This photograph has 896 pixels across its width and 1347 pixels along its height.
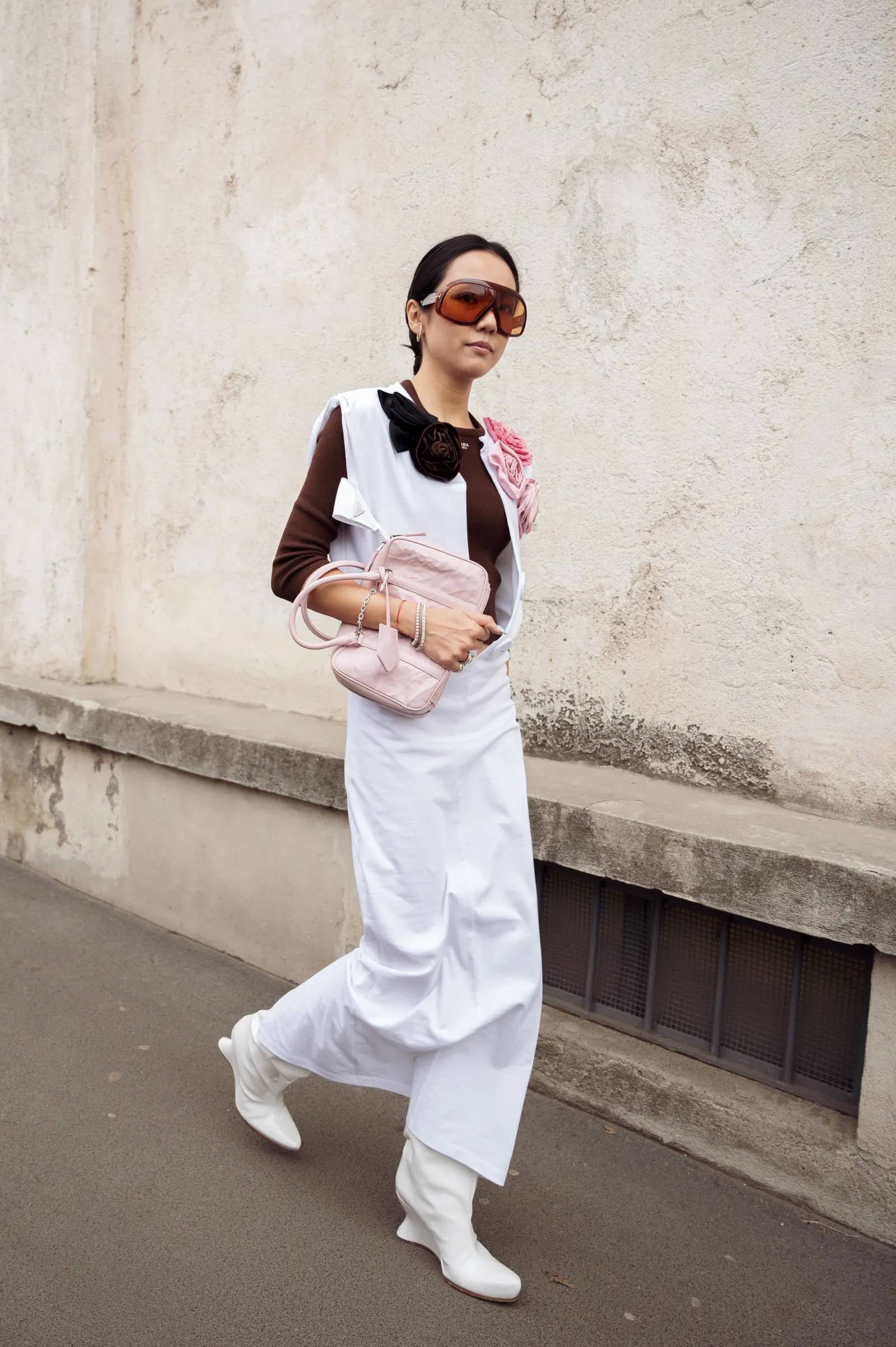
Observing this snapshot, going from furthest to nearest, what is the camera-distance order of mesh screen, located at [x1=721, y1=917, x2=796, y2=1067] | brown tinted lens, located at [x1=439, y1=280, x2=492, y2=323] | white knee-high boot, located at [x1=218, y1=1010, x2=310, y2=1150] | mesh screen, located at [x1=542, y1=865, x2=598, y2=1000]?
mesh screen, located at [x1=542, y1=865, x2=598, y2=1000] → mesh screen, located at [x1=721, y1=917, x2=796, y2=1067] → white knee-high boot, located at [x1=218, y1=1010, x2=310, y2=1150] → brown tinted lens, located at [x1=439, y1=280, x2=492, y2=323]

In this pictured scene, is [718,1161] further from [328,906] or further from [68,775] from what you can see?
[68,775]

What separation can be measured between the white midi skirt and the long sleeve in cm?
29

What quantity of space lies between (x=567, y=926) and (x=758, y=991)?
633 millimetres

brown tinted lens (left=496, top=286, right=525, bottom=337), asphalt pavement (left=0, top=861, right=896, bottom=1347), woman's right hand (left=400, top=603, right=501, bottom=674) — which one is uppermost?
brown tinted lens (left=496, top=286, right=525, bottom=337)

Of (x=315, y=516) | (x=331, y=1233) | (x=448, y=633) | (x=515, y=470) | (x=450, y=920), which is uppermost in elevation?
(x=515, y=470)

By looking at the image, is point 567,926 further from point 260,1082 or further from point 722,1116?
point 260,1082

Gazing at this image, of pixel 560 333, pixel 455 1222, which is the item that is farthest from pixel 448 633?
pixel 560 333

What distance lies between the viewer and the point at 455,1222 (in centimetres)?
223

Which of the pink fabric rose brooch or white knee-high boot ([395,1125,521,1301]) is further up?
the pink fabric rose brooch

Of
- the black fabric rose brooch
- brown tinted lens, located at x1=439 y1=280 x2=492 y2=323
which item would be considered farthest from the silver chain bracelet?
brown tinted lens, located at x1=439 y1=280 x2=492 y2=323

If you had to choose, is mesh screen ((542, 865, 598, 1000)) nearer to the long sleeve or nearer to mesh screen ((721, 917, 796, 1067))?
mesh screen ((721, 917, 796, 1067))

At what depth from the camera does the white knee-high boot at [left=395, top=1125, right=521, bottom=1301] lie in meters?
2.22

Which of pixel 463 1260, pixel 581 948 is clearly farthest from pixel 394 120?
pixel 463 1260

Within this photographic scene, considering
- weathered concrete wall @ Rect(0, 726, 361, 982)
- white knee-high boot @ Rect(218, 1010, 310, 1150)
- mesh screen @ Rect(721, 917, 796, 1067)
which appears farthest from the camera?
weathered concrete wall @ Rect(0, 726, 361, 982)
